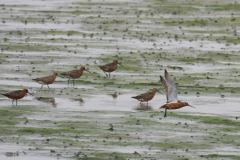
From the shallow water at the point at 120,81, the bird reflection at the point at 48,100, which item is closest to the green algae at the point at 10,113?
the shallow water at the point at 120,81

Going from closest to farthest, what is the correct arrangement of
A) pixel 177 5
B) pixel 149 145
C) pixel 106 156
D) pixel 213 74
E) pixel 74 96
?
pixel 106 156 → pixel 149 145 → pixel 74 96 → pixel 213 74 → pixel 177 5

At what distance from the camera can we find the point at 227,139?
578 inches

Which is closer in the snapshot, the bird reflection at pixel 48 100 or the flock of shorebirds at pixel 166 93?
the flock of shorebirds at pixel 166 93

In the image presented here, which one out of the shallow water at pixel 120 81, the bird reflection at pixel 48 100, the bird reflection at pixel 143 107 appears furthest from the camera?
the bird reflection at pixel 48 100

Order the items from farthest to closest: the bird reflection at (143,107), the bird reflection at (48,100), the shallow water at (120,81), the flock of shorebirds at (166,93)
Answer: the bird reflection at (48,100) → the bird reflection at (143,107) → the flock of shorebirds at (166,93) → the shallow water at (120,81)

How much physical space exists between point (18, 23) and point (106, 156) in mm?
26563

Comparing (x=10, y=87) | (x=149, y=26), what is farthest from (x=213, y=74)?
(x=149, y=26)

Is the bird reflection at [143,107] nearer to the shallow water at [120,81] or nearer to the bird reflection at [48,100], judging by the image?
the shallow water at [120,81]

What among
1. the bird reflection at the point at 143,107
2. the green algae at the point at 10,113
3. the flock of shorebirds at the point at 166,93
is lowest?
the green algae at the point at 10,113

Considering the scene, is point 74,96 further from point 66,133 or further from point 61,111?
point 66,133

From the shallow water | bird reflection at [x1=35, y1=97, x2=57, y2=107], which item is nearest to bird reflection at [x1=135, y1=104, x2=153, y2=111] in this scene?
the shallow water

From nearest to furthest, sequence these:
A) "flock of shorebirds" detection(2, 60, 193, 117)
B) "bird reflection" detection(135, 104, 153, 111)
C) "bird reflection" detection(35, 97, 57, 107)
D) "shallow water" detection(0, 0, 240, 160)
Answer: "shallow water" detection(0, 0, 240, 160) < "flock of shorebirds" detection(2, 60, 193, 117) < "bird reflection" detection(135, 104, 153, 111) < "bird reflection" detection(35, 97, 57, 107)

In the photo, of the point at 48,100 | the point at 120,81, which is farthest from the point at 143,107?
the point at 120,81

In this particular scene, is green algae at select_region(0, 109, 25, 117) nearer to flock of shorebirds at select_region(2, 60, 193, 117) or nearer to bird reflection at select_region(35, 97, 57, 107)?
flock of shorebirds at select_region(2, 60, 193, 117)
